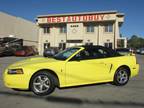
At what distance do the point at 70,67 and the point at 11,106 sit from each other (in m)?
2.34

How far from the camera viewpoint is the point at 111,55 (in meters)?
9.00

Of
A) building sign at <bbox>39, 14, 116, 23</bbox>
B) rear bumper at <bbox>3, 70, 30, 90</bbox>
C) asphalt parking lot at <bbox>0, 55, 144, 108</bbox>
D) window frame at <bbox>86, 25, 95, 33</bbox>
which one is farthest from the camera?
Result: window frame at <bbox>86, 25, 95, 33</bbox>

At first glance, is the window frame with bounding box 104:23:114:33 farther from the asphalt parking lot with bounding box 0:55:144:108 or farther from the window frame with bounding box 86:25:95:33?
the asphalt parking lot with bounding box 0:55:144:108

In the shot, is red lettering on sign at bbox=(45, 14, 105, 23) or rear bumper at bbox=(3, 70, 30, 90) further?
red lettering on sign at bbox=(45, 14, 105, 23)

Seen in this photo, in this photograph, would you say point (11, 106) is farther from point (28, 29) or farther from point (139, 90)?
point (28, 29)

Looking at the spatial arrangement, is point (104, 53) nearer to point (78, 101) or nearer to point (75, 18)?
point (78, 101)

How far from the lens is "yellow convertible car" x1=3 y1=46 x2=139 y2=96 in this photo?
7.51 m

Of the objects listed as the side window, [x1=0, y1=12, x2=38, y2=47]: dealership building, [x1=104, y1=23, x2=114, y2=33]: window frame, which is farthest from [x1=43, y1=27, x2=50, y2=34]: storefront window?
the side window

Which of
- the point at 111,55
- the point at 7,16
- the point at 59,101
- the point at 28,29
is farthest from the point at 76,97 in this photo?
the point at 28,29

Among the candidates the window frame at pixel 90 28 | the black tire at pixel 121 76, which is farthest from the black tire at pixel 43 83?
the window frame at pixel 90 28

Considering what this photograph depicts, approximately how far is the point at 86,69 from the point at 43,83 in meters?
1.42

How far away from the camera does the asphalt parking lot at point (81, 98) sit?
636 cm

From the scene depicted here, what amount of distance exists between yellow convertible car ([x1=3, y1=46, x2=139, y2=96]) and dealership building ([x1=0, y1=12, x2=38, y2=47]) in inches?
1398

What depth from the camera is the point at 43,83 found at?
25.1 ft
